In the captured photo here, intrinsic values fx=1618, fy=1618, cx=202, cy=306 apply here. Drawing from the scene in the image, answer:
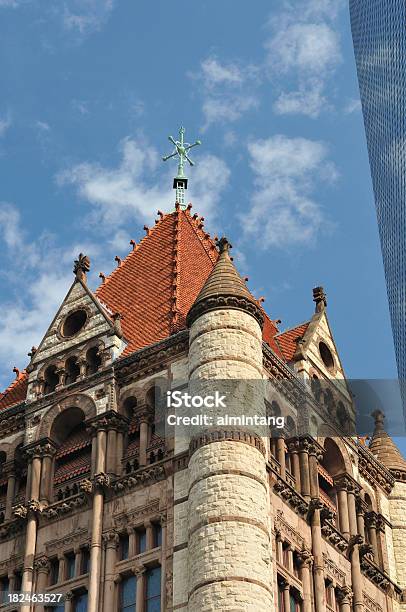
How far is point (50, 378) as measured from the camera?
48.1 meters

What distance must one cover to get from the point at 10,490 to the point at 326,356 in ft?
37.8

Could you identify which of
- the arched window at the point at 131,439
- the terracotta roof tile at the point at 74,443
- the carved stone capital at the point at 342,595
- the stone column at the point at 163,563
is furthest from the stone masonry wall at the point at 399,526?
the terracotta roof tile at the point at 74,443

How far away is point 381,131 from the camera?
63906 millimetres

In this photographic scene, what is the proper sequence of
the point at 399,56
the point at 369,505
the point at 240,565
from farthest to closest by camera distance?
the point at 399,56, the point at 369,505, the point at 240,565

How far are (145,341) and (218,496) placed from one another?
8727 mm

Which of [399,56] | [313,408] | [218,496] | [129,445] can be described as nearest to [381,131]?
[399,56]

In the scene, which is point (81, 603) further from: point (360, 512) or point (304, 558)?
point (360, 512)

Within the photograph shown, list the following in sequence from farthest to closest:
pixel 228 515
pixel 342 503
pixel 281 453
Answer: pixel 342 503 → pixel 281 453 → pixel 228 515

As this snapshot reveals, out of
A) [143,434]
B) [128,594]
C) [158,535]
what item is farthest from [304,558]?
[143,434]

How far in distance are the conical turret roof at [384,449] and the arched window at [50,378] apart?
459 inches

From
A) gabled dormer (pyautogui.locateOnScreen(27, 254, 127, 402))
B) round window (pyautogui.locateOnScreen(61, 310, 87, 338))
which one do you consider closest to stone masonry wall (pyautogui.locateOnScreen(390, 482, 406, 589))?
gabled dormer (pyautogui.locateOnScreen(27, 254, 127, 402))

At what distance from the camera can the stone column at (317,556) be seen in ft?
140

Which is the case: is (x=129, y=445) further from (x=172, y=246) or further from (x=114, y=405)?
(x=172, y=246)

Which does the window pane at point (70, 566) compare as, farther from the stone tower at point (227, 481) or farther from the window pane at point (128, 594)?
the stone tower at point (227, 481)
